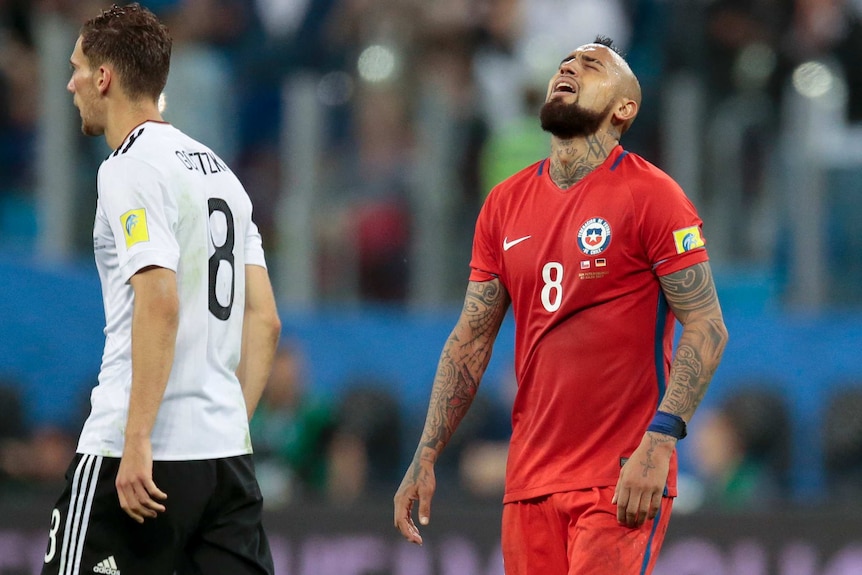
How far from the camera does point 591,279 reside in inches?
167

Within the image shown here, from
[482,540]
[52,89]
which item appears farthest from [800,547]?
[52,89]

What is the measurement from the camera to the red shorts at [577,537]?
411cm

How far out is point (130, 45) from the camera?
13.3ft

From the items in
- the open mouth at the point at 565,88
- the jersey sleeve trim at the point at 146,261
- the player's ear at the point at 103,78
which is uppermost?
the open mouth at the point at 565,88

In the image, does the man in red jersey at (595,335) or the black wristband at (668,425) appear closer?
the black wristband at (668,425)

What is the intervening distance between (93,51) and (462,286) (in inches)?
177

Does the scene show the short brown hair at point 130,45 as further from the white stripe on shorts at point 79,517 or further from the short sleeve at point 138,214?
the white stripe on shorts at point 79,517

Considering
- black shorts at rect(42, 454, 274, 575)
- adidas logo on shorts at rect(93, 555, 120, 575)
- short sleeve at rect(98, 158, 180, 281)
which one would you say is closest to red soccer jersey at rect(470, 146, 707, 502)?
black shorts at rect(42, 454, 274, 575)

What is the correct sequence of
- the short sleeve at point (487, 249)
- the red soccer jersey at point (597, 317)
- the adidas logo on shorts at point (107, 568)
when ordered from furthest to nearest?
the short sleeve at point (487, 249)
the red soccer jersey at point (597, 317)
the adidas logo on shorts at point (107, 568)

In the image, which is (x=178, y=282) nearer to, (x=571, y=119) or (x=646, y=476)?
(x=571, y=119)

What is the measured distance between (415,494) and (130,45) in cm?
171

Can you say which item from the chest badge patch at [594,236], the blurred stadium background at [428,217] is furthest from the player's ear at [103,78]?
the blurred stadium background at [428,217]

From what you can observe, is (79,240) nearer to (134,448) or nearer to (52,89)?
(52,89)

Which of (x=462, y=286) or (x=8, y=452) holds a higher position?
(x=462, y=286)
